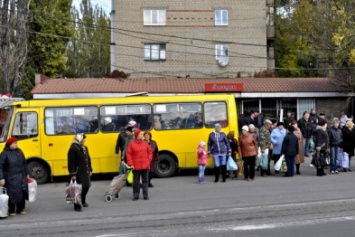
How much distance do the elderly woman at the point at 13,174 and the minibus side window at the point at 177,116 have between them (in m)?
6.32

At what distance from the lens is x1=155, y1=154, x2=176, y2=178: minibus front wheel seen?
52.3 feet

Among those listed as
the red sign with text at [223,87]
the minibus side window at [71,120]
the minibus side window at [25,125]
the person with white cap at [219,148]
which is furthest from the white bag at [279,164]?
the red sign with text at [223,87]

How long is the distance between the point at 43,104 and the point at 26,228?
279 inches

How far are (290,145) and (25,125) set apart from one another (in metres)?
8.19

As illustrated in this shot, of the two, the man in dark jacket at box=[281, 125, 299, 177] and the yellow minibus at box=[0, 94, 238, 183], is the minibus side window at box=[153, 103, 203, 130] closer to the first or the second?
the yellow minibus at box=[0, 94, 238, 183]

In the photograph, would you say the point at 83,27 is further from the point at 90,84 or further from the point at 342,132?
the point at 342,132

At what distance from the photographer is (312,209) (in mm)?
10125

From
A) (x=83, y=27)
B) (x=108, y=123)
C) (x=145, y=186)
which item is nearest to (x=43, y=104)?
(x=108, y=123)

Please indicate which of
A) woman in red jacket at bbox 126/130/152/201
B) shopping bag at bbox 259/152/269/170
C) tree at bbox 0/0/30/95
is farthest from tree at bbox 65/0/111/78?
woman in red jacket at bbox 126/130/152/201

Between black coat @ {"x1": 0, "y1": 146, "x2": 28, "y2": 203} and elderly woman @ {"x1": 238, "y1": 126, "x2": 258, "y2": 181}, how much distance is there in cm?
662

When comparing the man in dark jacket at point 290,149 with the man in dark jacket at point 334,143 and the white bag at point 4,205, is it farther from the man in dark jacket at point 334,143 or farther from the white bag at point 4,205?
the white bag at point 4,205

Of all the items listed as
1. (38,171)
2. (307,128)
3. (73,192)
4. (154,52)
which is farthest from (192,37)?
(73,192)

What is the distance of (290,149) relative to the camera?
14.8m

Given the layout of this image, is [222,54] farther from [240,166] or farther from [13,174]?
[13,174]
